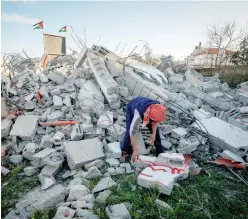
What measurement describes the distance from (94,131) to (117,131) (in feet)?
1.68

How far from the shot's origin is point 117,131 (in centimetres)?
462

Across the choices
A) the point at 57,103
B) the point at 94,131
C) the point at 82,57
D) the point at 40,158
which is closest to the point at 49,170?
the point at 40,158

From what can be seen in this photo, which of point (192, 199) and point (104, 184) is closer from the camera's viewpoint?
point (192, 199)

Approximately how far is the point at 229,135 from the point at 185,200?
2363mm

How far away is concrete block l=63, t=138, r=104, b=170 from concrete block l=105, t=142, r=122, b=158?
16 centimetres

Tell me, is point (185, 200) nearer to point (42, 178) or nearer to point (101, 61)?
point (42, 178)

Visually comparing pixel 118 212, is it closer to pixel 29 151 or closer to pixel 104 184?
pixel 104 184

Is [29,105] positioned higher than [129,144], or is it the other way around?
[29,105]

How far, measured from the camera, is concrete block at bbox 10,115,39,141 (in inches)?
181

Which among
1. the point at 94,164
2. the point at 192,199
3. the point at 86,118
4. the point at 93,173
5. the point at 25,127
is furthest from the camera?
the point at 86,118

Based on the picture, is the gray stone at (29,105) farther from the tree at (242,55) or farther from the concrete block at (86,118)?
the tree at (242,55)

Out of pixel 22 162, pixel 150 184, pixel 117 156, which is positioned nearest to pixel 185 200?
pixel 150 184

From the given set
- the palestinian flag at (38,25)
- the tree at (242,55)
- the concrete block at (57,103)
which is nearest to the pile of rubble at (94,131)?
the concrete block at (57,103)

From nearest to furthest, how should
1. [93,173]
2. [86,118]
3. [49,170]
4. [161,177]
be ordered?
[161,177], [93,173], [49,170], [86,118]
